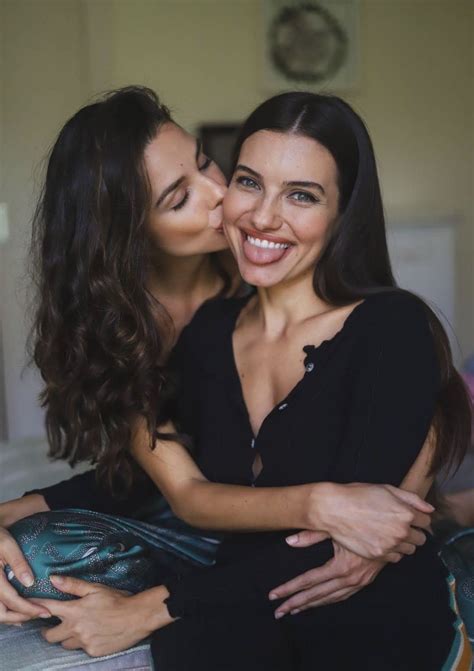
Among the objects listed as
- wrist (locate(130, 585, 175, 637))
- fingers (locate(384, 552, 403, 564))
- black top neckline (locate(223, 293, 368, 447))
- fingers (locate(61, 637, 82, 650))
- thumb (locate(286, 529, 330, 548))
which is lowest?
fingers (locate(61, 637, 82, 650))

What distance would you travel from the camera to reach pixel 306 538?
63.9 inches

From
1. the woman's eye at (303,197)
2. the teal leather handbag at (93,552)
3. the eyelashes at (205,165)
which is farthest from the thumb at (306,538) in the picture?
the eyelashes at (205,165)

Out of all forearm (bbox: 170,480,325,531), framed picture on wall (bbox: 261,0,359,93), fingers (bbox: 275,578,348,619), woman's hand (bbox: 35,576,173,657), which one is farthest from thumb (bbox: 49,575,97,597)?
framed picture on wall (bbox: 261,0,359,93)

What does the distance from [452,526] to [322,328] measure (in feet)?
2.34

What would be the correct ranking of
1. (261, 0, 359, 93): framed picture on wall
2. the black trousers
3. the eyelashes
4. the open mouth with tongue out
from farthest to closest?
(261, 0, 359, 93): framed picture on wall
the eyelashes
the open mouth with tongue out
the black trousers

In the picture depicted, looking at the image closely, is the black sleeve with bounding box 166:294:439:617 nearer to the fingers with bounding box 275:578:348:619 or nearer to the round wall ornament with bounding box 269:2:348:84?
the fingers with bounding box 275:578:348:619

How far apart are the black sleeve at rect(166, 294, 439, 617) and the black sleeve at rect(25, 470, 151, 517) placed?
1.74 feet

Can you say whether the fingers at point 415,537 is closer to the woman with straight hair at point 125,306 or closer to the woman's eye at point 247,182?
the woman with straight hair at point 125,306

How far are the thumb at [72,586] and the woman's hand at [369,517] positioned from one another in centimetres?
44

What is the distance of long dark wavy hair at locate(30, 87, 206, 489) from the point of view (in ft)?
6.36

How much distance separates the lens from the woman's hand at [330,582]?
1.59 metres

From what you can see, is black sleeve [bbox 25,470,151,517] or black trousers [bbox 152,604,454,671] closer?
black trousers [bbox 152,604,454,671]

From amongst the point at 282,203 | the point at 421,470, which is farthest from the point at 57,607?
the point at 282,203

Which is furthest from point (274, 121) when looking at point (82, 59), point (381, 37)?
point (381, 37)
